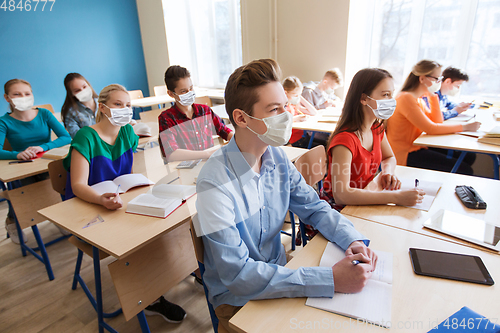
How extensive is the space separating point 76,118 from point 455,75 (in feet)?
12.6

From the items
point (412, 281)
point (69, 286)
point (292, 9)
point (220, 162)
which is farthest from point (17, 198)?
point (292, 9)

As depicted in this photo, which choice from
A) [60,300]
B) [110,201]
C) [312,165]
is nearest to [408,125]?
[312,165]

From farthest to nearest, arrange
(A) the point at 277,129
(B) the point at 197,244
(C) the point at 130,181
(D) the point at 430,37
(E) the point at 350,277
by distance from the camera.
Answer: (D) the point at 430,37 < (C) the point at 130,181 < (A) the point at 277,129 < (B) the point at 197,244 < (E) the point at 350,277

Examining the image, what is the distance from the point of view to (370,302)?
750 mm

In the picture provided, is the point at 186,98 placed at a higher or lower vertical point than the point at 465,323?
higher

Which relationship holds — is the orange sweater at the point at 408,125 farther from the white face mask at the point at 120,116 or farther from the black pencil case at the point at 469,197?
the white face mask at the point at 120,116

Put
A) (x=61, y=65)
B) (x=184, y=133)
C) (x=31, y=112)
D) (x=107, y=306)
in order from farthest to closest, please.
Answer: (x=61, y=65)
(x=31, y=112)
(x=184, y=133)
(x=107, y=306)

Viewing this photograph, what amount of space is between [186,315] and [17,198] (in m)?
1.33

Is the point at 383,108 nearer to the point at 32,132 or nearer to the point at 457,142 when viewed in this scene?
the point at 457,142

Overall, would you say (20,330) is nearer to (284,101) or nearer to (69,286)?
(69,286)

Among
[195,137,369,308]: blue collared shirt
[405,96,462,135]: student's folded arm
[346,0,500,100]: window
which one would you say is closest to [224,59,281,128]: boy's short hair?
[195,137,369,308]: blue collared shirt

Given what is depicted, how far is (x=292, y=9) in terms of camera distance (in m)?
4.20

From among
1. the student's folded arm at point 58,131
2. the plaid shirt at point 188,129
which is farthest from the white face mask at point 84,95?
the plaid shirt at point 188,129

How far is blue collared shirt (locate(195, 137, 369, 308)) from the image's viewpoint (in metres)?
0.80
